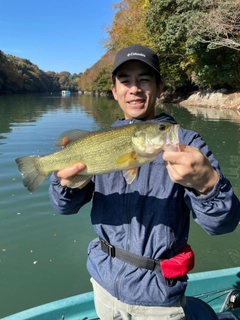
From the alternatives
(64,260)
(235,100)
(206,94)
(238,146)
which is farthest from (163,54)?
(64,260)

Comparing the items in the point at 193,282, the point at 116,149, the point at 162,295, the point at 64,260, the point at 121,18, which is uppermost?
the point at 121,18

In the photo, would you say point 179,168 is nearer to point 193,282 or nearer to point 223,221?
point 223,221

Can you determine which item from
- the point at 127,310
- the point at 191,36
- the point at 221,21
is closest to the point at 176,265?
the point at 127,310

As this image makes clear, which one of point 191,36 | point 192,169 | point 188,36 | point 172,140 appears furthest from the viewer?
point 188,36

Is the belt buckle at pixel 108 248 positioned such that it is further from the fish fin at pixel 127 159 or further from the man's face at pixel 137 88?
the man's face at pixel 137 88

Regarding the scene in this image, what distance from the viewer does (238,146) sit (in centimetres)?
1343

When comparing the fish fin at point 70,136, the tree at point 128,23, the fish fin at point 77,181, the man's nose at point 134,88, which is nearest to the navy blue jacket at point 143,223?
the fish fin at point 77,181

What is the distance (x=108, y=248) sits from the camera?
97.2 inches

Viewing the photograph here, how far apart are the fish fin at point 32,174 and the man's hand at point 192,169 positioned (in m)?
1.30

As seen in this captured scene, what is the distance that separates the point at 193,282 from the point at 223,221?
224 cm

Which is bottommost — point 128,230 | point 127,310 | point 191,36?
point 127,310

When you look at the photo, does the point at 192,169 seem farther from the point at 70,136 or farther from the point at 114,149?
the point at 70,136

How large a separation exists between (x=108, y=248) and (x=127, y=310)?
0.49 m

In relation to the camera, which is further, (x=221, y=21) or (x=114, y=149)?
(x=221, y=21)
